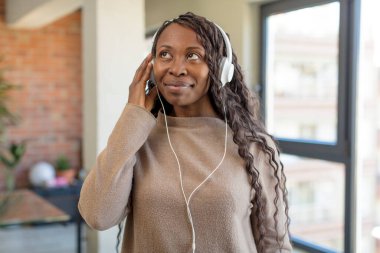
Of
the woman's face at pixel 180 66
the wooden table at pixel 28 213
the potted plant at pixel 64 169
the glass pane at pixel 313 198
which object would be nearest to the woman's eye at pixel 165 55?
the woman's face at pixel 180 66

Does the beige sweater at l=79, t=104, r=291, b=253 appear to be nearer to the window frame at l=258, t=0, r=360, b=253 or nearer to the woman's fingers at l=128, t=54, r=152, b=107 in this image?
the woman's fingers at l=128, t=54, r=152, b=107

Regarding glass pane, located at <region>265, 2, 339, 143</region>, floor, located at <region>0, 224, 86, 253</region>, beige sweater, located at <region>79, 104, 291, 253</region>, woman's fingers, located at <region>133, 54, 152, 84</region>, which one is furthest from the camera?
floor, located at <region>0, 224, 86, 253</region>

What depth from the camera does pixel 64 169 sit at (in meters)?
4.64

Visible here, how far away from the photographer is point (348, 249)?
7.50 ft

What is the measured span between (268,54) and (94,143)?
1153mm

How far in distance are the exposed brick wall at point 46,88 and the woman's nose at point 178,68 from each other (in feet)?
12.7

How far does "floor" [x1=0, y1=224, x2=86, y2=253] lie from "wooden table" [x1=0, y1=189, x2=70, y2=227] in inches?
25.0

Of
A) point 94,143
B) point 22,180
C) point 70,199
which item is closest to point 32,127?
point 22,180

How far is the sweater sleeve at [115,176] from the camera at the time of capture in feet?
3.33

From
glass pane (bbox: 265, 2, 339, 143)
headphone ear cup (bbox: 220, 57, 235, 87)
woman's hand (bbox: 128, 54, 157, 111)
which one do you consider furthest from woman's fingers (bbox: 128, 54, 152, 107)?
glass pane (bbox: 265, 2, 339, 143)

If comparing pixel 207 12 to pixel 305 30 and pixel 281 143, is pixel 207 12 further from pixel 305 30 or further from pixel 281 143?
pixel 281 143

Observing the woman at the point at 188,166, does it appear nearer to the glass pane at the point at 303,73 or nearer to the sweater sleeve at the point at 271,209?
the sweater sleeve at the point at 271,209

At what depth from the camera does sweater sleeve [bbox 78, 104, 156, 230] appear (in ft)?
3.33

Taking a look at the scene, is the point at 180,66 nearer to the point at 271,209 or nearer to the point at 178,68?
the point at 178,68
